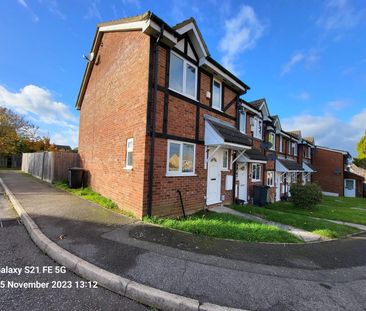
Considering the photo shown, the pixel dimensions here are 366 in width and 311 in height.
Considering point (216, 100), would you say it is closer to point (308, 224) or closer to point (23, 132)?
point (308, 224)

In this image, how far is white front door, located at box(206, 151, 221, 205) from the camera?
31.1 ft

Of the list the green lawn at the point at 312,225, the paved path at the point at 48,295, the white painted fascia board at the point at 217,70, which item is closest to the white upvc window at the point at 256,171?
the green lawn at the point at 312,225

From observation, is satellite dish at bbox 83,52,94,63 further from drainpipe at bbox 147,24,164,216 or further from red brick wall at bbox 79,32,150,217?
drainpipe at bbox 147,24,164,216

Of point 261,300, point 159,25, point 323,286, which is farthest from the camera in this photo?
point 159,25

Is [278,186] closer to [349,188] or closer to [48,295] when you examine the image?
[349,188]

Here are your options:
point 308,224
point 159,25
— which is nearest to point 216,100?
point 159,25

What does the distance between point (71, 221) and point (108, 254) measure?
8.60 ft

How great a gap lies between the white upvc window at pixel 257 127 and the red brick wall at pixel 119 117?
10028mm

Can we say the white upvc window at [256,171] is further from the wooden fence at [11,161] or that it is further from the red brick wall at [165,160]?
the wooden fence at [11,161]

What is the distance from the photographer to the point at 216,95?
1032 cm

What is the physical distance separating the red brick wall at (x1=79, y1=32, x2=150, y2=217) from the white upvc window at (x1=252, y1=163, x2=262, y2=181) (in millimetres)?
9415

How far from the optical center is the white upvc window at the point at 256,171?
47.7 ft

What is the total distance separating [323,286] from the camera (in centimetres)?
365

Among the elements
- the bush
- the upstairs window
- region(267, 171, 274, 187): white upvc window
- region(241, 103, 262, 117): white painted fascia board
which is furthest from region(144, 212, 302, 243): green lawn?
region(267, 171, 274, 187): white upvc window
